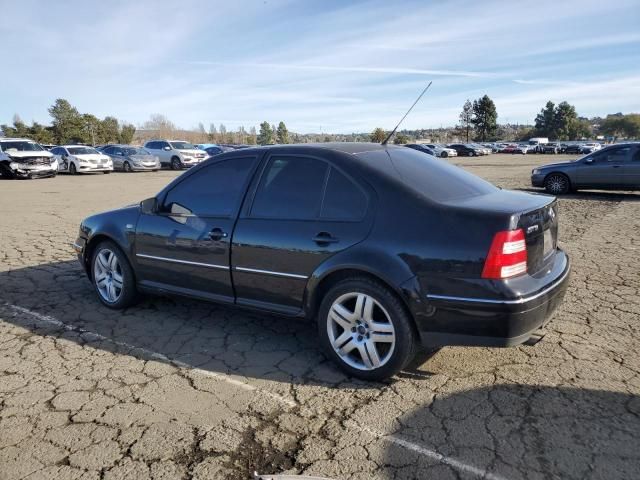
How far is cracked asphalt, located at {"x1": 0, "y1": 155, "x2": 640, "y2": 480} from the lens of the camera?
250 cm

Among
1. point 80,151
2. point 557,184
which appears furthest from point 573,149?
point 80,151

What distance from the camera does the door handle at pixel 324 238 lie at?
3.34 m

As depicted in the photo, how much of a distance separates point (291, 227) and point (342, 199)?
447mm

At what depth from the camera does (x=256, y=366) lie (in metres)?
3.60

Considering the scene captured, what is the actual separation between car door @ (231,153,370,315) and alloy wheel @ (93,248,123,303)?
5.32ft

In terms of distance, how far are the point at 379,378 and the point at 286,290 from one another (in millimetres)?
930

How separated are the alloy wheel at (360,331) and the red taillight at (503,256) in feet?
2.38

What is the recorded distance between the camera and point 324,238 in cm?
338

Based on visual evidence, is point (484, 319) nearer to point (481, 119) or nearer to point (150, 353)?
point (150, 353)

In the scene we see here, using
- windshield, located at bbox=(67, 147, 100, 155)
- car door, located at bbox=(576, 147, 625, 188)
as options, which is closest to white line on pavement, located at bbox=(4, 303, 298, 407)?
car door, located at bbox=(576, 147, 625, 188)

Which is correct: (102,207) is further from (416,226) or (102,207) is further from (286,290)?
(416,226)

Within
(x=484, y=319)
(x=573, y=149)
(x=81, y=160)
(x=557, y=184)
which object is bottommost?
(x=573, y=149)

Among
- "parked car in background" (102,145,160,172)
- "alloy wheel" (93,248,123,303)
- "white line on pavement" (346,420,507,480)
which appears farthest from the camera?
"parked car in background" (102,145,160,172)

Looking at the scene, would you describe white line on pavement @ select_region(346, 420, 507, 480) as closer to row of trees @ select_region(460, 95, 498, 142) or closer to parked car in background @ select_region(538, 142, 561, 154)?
parked car in background @ select_region(538, 142, 561, 154)
